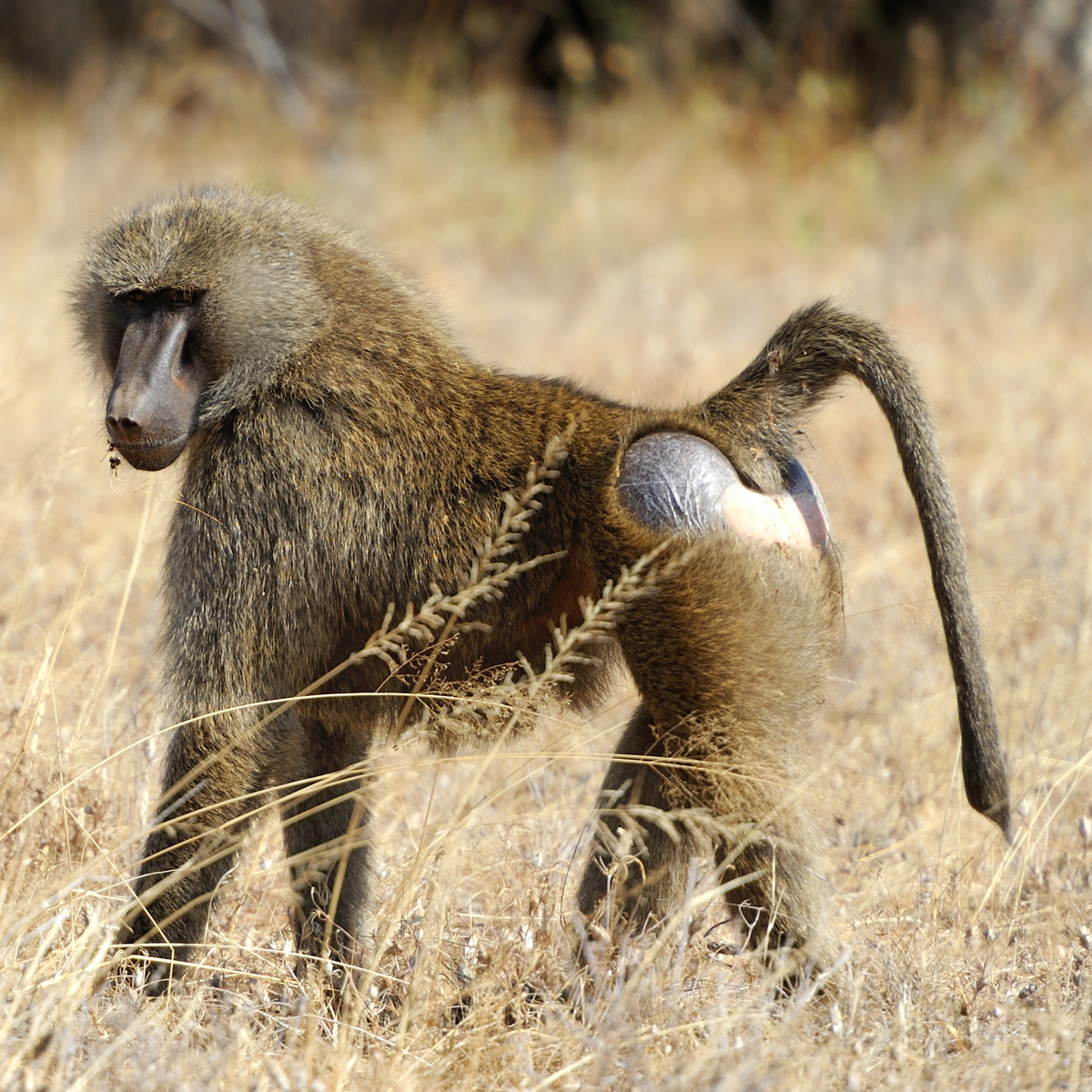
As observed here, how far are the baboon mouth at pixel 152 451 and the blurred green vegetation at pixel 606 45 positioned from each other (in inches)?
284

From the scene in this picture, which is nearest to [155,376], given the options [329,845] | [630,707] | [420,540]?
[420,540]

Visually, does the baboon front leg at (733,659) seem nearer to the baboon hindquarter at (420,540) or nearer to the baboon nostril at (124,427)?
the baboon hindquarter at (420,540)

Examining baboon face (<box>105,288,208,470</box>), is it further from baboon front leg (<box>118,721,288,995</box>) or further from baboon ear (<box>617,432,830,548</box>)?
baboon ear (<box>617,432,830,548</box>)

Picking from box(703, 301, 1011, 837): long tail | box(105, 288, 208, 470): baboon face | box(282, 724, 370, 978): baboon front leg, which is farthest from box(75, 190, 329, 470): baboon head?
box(703, 301, 1011, 837): long tail

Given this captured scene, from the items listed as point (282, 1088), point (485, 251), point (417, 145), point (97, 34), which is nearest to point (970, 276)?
point (485, 251)

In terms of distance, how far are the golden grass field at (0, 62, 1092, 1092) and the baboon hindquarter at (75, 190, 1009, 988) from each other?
5.2 inches

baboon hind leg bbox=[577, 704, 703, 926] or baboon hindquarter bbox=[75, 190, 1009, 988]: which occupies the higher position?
baboon hindquarter bbox=[75, 190, 1009, 988]

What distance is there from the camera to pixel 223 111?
1056cm

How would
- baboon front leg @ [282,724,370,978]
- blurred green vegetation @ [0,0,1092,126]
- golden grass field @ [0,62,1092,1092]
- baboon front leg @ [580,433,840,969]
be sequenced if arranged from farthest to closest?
blurred green vegetation @ [0,0,1092,126]
baboon front leg @ [282,724,370,978]
baboon front leg @ [580,433,840,969]
golden grass field @ [0,62,1092,1092]

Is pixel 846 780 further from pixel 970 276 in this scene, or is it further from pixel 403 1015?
pixel 970 276

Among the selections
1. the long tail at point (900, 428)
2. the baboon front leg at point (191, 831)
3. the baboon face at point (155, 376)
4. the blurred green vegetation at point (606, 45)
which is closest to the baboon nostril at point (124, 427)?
the baboon face at point (155, 376)

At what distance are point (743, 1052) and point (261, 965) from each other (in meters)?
0.95

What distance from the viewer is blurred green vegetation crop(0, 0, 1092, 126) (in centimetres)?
947

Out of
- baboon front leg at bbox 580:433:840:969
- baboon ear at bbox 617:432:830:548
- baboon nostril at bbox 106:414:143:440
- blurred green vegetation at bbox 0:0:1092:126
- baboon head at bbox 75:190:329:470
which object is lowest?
baboon front leg at bbox 580:433:840:969
